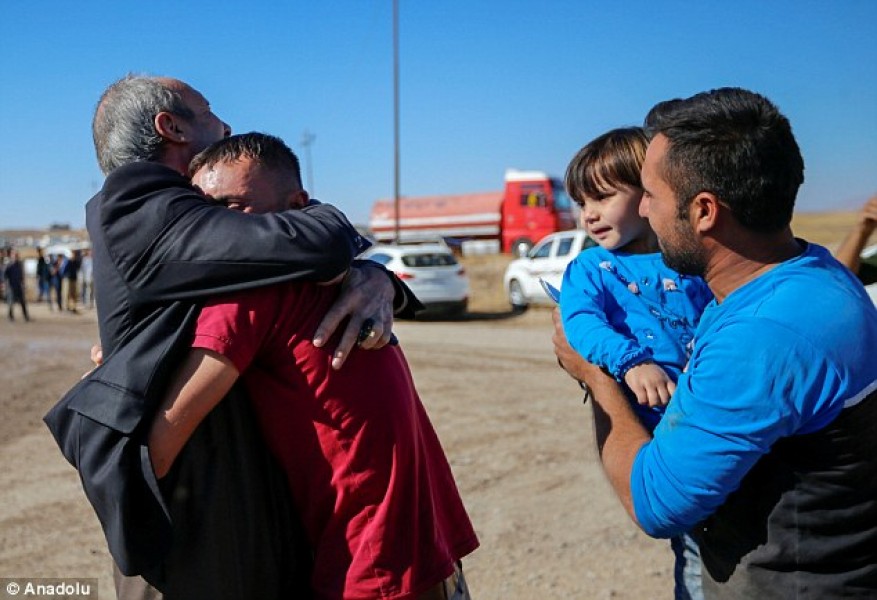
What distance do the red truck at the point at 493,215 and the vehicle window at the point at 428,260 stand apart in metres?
8.75

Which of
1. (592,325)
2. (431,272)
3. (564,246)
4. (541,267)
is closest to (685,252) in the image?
(592,325)

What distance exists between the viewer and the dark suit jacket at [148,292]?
1614 millimetres

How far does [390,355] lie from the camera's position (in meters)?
1.87

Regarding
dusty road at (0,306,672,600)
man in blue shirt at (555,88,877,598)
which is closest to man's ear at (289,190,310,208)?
man in blue shirt at (555,88,877,598)

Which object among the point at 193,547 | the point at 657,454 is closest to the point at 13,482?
the point at 193,547

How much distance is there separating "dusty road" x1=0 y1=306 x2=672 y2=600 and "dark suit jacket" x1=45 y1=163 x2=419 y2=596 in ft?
10.1

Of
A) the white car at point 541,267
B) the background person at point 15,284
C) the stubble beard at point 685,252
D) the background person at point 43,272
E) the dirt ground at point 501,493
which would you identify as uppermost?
the stubble beard at point 685,252

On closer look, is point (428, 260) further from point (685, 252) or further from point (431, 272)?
point (685, 252)

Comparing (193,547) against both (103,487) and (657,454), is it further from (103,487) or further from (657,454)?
(657,454)

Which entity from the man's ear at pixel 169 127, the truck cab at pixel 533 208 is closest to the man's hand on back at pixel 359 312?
the man's ear at pixel 169 127

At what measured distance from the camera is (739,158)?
5.49 ft

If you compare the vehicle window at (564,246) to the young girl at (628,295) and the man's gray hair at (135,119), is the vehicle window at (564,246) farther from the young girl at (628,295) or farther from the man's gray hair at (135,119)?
the man's gray hair at (135,119)

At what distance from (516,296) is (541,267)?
152 cm

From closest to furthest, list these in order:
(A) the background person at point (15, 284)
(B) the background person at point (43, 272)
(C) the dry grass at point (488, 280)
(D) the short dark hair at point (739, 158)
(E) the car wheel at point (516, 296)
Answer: (D) the short dark hair at point (739, 158) < (E) the car wheel at point (516, 296) < (A) the background person at point (15, 284) < (C) the dry grass at point (488, 280) < (B) the background person at point (43, 272)
